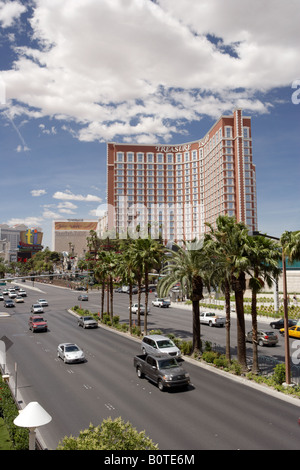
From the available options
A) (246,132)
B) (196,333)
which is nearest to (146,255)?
(196,333)

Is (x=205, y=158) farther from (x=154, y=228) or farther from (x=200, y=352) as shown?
(x=200, y=352)

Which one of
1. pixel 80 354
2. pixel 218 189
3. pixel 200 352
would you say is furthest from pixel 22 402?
pixel 218 189

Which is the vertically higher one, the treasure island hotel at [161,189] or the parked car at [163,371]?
the treasure island hotel at [161,189]

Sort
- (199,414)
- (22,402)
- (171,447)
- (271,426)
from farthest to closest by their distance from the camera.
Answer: (22,402) → (199,414) → (271,426) → (171,447)

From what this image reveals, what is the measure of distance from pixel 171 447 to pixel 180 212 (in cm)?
13814

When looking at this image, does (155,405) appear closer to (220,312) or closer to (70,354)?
(70,354)

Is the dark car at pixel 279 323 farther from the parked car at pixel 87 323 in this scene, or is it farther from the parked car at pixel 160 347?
the parked car at pixel 87 323

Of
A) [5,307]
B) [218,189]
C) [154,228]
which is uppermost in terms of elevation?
[218,189]

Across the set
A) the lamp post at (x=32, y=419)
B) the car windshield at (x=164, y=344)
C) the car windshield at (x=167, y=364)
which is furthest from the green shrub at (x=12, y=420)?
the car windshield at (x=164, y=344)

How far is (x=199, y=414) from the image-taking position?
1745 cm

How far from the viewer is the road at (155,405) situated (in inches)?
589

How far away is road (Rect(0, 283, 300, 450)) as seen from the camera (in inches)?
589

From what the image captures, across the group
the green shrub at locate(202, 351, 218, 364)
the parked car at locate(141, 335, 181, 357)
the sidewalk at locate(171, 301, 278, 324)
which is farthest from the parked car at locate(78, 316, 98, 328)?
the green shrub at locate(202, 351, 218, 364)
